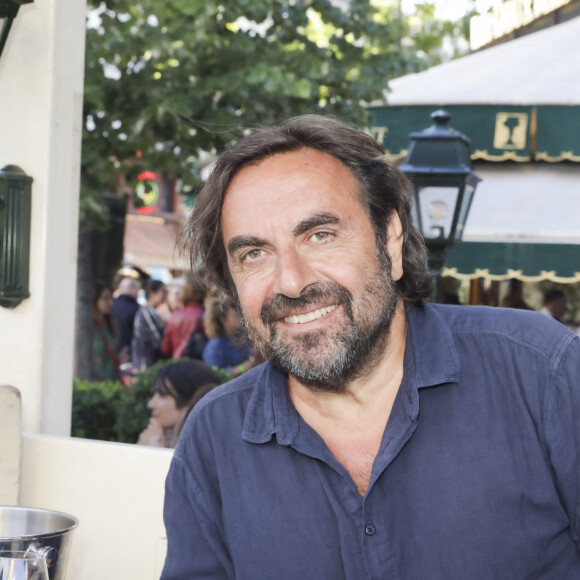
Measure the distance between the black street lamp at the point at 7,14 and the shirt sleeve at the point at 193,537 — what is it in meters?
1.76

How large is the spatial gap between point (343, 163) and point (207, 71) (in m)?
4.17

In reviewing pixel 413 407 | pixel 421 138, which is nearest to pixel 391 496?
pixel 413 407

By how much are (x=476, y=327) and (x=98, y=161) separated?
14.1 feet

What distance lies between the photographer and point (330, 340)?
2.10m

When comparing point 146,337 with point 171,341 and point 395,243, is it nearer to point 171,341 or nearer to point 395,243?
point 171,341

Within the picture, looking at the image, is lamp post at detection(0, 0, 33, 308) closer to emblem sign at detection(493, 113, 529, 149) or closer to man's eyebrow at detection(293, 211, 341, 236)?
man's eyebrow at detection(293, 211, 341, 236)

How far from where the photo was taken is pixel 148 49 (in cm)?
587

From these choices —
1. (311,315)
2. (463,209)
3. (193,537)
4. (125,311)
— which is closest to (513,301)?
(463,209)

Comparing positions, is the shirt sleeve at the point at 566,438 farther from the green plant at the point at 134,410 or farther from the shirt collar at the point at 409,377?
the green plant at the point at 134,410

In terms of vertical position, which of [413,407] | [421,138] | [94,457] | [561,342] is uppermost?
[421,138]

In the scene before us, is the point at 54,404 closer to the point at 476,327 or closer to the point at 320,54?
the point at 476,327

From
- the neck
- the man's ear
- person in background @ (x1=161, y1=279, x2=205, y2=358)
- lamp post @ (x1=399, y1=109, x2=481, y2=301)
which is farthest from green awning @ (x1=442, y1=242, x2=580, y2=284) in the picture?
person in background @ (x1=161, y1=279, x2=205, y2=358)

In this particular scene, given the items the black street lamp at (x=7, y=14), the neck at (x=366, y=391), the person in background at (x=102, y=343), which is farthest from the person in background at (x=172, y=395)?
the person in background at (x=102, y=343)

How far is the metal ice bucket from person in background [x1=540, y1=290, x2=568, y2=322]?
15.7 feet
